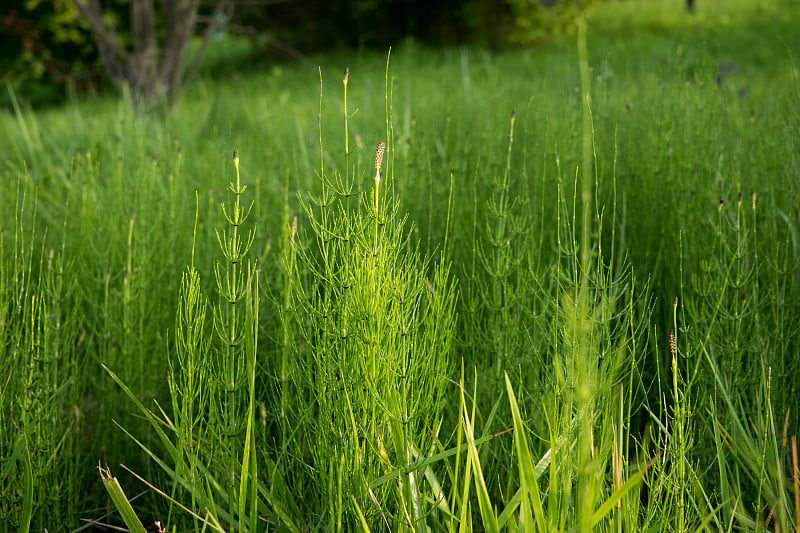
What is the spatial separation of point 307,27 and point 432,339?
10.3m

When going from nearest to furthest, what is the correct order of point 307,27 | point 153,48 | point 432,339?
point 432,339, point 153,48, point 307,27

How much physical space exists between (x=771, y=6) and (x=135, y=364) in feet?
38.4

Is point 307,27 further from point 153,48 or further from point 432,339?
point 432,339

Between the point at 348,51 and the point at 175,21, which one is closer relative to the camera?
the point at 175,21

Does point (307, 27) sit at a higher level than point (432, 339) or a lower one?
higher

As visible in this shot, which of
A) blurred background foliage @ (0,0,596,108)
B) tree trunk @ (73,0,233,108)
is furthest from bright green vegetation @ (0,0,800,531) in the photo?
blurred background foliage @ (0,0,596,108)

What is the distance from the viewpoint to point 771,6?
10695 mm

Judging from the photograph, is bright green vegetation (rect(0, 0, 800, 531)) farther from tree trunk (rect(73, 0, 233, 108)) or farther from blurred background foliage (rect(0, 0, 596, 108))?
blurred background foliage (rect(0, 0, 596, 108))

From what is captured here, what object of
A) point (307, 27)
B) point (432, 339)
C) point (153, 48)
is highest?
point (307, 27)

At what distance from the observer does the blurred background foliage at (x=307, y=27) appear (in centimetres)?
891

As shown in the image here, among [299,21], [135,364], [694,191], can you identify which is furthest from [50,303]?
[299,21]

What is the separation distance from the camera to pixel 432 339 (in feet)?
3.82

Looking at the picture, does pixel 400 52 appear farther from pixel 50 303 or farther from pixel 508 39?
pixel 50 303

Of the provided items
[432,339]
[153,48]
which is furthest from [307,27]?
[432,339]
